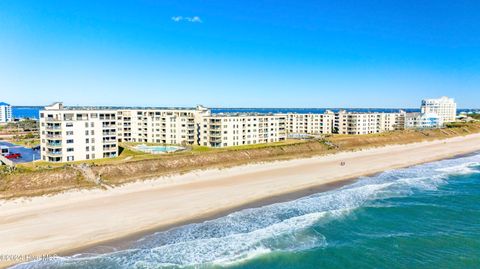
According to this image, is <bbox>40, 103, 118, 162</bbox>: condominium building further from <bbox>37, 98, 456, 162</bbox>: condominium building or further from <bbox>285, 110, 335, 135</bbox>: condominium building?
<bbox>285, 110, 335, 135</bbox>: condominium building

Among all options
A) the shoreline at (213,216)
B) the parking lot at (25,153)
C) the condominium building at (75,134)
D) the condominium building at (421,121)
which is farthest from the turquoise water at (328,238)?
the condominium building at (421,121)

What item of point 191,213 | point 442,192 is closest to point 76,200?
point 191,213

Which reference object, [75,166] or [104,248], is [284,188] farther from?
[75,166]

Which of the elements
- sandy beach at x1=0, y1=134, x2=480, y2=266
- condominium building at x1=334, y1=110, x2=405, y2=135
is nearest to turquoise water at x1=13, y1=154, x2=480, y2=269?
sandy beach at x1=0, y1=134, x2=480, y2=266

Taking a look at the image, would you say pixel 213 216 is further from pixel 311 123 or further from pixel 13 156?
pixel 311 123

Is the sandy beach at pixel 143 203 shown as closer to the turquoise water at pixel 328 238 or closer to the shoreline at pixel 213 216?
the shoreline at pixel 213 216
